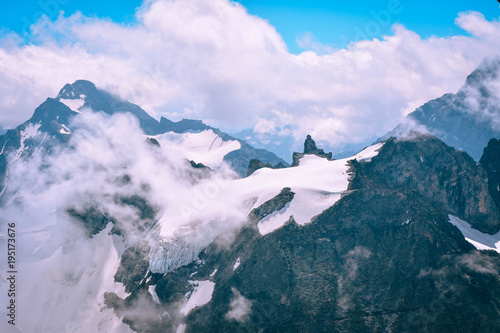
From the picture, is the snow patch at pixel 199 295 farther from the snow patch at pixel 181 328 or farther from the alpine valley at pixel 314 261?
the snow patch at pixel 181 328

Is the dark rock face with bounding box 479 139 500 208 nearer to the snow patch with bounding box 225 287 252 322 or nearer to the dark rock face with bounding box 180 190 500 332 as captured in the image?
the dark rock face with bounding box 180 190 500 332

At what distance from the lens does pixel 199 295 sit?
5630 inches

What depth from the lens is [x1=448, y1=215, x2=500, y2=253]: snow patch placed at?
470ft

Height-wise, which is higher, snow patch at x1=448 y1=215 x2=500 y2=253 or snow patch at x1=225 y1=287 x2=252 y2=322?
snow patch at x1=448 y1=215 x2=500 y2=253

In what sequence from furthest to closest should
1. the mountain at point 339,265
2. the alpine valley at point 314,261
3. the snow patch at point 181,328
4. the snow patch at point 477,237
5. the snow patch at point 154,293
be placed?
the snow patch at point 154,293
the snow patch at point 477,237
the snow patch at point 181,328
the alpine valley at point 314,261
the mountain at point 339,265

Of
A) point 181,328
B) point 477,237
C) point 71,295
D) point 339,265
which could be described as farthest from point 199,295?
point 477,237

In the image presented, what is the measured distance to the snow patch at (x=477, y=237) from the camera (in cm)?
14325

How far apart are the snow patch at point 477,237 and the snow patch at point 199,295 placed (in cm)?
10377

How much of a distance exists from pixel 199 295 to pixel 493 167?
147 m

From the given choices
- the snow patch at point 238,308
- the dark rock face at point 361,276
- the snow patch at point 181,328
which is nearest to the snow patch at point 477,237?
the dark rock face at point 361,276

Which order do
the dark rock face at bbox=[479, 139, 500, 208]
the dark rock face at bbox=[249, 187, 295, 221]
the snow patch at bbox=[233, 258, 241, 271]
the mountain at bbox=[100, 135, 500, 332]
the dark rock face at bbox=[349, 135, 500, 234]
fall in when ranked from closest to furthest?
1. the mountain at bbox=[100, 135, 500, 332]
2. the snow patch at bbox=[233, 258, 241, 271]
3. the dark rock face at bbox=[249, 187, 295, 221]
4. the dark rock face at bbox=[349, 135, 500, 234]
5. the dark rock face at bbox=[479, 139, 500, 208]

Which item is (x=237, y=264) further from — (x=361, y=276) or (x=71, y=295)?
(x=71, y=295)

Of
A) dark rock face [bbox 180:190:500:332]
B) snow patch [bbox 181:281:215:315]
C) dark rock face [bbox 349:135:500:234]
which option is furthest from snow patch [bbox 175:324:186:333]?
dark rock face [bbox 349:135:500:234]

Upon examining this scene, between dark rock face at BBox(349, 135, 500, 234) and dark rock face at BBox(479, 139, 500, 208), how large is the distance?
188 inches
